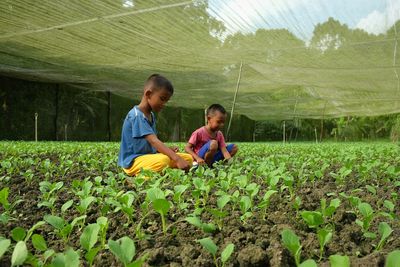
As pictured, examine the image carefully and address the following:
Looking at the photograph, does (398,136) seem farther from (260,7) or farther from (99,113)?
(260,7)

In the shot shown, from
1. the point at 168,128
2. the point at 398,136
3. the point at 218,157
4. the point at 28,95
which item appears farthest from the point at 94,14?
the point at 398,136

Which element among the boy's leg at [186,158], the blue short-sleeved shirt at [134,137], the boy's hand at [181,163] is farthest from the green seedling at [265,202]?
the boy's leg at [186,158]

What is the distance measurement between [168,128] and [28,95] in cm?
562

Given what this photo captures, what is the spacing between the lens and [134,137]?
137 inches

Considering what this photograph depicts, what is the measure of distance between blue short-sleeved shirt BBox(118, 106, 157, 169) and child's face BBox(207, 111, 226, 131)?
1024 millimetres

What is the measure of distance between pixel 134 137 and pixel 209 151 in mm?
1096

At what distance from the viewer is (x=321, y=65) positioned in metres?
7.59

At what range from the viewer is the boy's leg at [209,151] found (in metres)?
4.28

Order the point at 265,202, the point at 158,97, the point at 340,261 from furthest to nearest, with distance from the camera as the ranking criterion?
the point at 158,97 < the point at 265,202 < the point at 340,261

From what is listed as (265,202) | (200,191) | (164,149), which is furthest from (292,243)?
(164,149)

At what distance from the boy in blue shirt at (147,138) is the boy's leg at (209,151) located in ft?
2.66

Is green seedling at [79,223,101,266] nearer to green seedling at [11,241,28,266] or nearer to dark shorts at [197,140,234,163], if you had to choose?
green seedling at [11,241,28,266]

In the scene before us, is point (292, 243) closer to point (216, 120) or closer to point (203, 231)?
point (203, 231)

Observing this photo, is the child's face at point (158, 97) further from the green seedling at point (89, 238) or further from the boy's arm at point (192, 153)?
the green seedling at point (89, 238)
